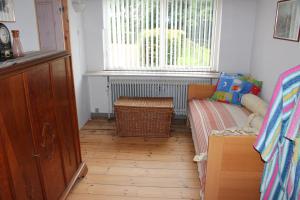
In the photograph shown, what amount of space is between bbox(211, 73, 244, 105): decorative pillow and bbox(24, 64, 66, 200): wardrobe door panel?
215 centimetres

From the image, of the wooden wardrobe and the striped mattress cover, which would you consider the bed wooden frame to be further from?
the wooden wardrobe

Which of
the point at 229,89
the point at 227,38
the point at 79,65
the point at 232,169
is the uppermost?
the point at 227,38

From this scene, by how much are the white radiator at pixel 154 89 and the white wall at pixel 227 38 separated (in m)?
0.21

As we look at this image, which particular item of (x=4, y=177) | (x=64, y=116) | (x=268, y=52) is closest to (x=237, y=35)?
(x=268, y=52)

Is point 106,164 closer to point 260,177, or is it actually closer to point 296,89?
point 260,177

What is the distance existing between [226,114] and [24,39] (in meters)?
2.14

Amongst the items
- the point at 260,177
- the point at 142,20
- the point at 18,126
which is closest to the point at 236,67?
the point at 142,20

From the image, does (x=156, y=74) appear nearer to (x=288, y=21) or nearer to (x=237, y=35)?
(x=237, y=35)

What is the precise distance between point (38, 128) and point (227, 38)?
2.89 meters

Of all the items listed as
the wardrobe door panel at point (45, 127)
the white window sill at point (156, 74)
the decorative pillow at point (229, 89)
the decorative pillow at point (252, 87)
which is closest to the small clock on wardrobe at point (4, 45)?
the wardrobe door panel at point (45, 127)

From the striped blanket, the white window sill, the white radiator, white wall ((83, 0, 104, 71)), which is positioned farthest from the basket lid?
the striped blanket

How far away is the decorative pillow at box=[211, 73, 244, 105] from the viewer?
3.29 metres

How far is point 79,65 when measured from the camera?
3648 millimetres

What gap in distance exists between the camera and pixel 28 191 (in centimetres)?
160
